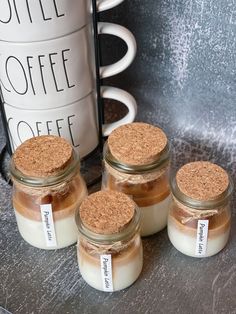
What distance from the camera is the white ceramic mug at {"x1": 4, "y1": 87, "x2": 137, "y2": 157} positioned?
58cm

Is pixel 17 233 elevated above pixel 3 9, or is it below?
below

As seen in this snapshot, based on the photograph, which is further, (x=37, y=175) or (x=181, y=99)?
(x=181, y=99)

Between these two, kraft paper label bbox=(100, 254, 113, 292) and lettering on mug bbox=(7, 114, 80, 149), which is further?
lettering on mug bbox=(7, 114, 80, 149)

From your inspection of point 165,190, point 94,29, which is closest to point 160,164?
point 165,190

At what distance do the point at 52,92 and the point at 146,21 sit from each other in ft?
0.57

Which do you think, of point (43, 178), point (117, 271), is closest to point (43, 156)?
point (43, 178)

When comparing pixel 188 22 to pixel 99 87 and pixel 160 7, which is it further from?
pixel 99 87

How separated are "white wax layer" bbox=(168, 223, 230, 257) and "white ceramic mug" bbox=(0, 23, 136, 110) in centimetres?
17

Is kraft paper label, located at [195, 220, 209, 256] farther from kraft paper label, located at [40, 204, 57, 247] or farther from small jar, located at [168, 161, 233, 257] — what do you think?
kraft paper label, located at [40, 204, 57, 247]

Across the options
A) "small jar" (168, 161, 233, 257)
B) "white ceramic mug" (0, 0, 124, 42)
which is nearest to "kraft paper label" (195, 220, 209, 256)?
"small jar" (168, 161, 233, 257)

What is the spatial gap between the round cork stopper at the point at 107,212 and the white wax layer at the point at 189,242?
0.06 m

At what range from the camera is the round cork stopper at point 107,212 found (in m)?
0.48

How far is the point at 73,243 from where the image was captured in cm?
56

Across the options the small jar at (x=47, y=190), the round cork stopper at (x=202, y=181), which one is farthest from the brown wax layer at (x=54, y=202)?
the round cork stopper at (x=202, y=181)
